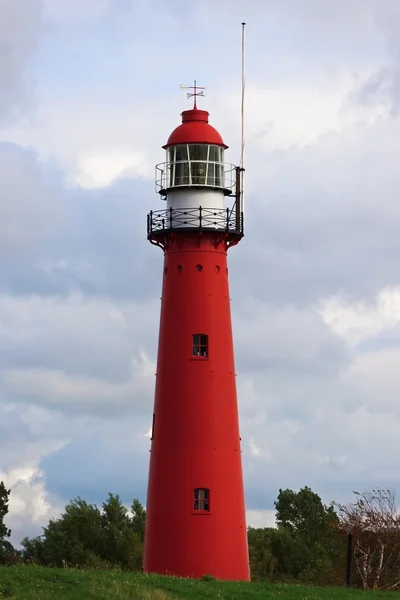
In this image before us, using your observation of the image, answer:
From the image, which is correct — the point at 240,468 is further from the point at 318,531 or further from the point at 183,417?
the point at 318,531

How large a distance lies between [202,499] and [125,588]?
987 cm

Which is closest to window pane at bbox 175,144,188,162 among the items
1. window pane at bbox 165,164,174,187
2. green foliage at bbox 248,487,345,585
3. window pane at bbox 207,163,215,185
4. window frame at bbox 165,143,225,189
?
window frame at bbox 165,143,225,189

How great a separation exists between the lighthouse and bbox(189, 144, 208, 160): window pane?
4 centimetres

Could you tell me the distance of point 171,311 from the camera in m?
53.3

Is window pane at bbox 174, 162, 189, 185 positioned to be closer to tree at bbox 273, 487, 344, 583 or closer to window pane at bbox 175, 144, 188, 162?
window pane at bbox 175, 144, 188, 162

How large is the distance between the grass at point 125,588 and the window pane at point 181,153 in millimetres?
16907

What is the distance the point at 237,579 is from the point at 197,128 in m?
17.8

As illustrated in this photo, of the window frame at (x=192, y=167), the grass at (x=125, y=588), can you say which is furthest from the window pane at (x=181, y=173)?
the grass at (x=125, y=588)

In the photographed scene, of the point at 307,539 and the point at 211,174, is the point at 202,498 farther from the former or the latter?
the point at 307,539

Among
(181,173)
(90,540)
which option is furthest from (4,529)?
(181,173)

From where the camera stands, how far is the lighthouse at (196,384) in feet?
169

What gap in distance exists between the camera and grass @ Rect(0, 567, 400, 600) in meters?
41.0

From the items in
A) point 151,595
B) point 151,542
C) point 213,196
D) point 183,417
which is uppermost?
point 213,196

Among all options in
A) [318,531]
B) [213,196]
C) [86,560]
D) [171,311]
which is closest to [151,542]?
A: [171,311]
